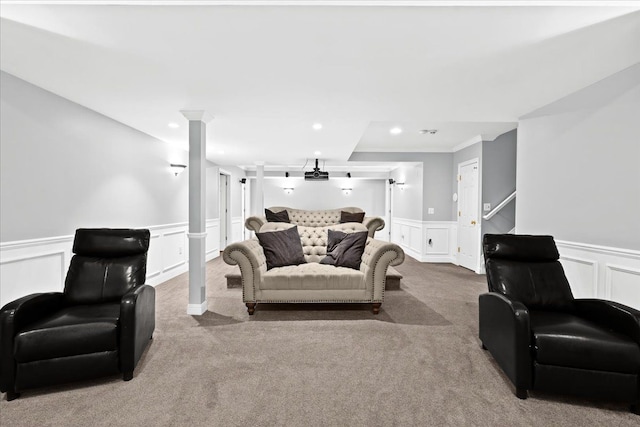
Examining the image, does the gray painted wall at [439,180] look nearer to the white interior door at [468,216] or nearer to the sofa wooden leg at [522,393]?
the white interior door at [468,216]

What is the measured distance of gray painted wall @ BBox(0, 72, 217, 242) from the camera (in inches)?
104

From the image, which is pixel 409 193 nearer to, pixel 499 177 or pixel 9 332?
pixel 499 177

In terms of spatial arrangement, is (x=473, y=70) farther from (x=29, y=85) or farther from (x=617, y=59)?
(x=29, y=85)

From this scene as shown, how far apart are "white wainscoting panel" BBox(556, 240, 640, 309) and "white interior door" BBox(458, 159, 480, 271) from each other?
2.64 metres

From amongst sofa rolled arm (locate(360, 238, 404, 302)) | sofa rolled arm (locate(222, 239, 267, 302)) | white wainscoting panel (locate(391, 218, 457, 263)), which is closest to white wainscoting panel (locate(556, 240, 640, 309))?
sofa rolled arm (locate(360, 238, 404, 302))

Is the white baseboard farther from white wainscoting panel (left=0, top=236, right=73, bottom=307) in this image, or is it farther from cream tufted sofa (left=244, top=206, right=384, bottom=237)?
cream tufted sofa (left=244, top=206, right=384, bottom=237)

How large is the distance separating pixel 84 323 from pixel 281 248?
6.98 ft

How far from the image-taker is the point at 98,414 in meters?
1.84

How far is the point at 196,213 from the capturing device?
11.8 feet

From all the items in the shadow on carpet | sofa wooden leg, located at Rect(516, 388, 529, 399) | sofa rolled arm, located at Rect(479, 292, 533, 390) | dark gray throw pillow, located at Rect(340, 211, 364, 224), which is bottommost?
the shadow on carpet

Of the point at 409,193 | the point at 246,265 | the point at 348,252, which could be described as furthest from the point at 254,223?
the point at 409,193

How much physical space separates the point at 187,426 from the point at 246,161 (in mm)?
6051

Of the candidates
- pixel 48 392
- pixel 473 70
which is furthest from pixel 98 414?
pixel 473 70

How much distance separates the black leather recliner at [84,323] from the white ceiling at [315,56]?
1.38 metres
